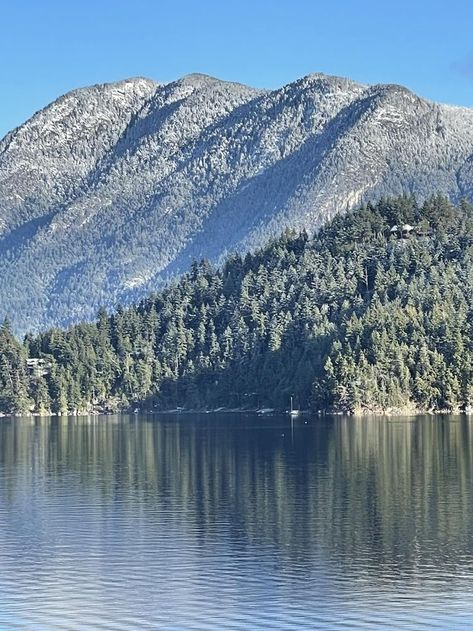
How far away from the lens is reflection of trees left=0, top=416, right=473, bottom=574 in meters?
79.2

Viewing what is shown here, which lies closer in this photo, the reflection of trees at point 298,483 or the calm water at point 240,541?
the calm water at point 240,541

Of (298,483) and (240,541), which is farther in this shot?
(298,483)

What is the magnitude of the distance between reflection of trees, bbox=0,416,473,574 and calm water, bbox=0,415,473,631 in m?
0.19

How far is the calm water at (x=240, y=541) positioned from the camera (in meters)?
62.1

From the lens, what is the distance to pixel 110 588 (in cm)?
6712

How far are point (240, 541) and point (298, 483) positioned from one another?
1199 inches

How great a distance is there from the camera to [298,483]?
10994cm

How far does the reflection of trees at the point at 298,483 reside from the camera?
79.2 meters

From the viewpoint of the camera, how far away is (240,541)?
262 feet

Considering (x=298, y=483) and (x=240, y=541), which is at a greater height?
(x=298, y=483)

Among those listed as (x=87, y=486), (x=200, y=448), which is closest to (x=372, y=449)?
(x=200, y=448)

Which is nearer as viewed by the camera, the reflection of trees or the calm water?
the calm water

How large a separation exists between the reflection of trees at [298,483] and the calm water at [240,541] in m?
0.19

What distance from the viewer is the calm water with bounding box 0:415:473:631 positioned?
62.1 metres
